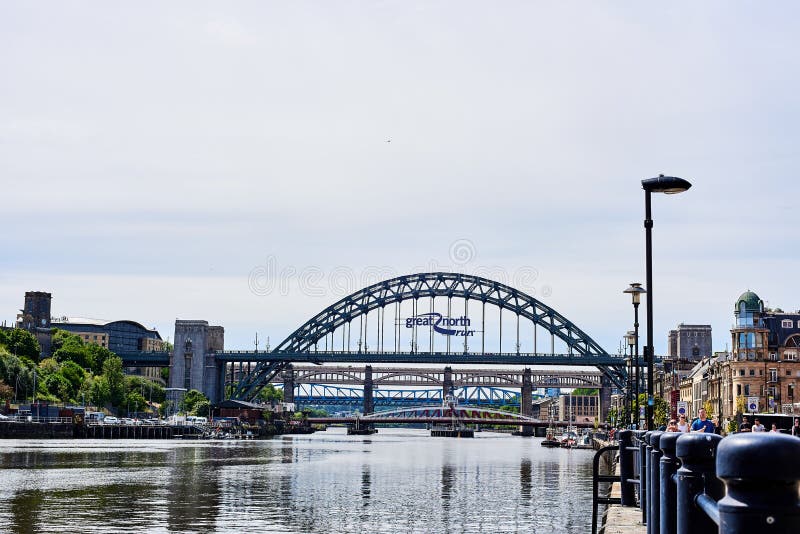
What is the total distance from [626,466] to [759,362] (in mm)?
112973

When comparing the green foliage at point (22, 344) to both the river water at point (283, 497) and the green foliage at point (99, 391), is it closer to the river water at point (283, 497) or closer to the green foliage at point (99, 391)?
the green foliage at point (99, 391)

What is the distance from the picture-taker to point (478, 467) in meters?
89.3

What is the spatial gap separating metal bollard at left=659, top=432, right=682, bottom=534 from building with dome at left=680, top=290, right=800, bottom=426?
4858 inches

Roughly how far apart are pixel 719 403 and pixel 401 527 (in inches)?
4347

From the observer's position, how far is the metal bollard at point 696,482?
265 inches

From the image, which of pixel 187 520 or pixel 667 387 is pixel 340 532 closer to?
pixel 187 520

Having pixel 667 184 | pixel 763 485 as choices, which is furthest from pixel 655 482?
pixel 667 184

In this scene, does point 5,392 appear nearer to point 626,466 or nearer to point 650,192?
point 650,192

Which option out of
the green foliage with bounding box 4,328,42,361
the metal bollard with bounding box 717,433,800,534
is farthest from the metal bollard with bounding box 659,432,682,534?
Result: the green foliage with bounding box 4,328,42,361

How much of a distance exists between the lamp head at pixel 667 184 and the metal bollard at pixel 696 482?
72.6 feet

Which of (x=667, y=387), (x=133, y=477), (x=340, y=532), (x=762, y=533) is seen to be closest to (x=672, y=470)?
(x=762, y=533)

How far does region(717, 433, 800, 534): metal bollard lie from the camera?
12.2 feet

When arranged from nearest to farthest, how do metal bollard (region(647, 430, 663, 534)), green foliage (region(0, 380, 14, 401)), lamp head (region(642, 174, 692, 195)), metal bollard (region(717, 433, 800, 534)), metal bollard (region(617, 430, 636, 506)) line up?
metal bollard (region(717, 433, 800, 534)) → metal bollard (region(647, 430, 663, 534)) → metal bollard (region(617, 430, 636, 506)) → lamp head (region(642, 174, 692, 195)) → green foliage (region(0, 380, 14, 401))

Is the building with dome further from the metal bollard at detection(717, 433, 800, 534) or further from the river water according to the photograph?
the metal bollard at detection(717, 433, 800, 534)
